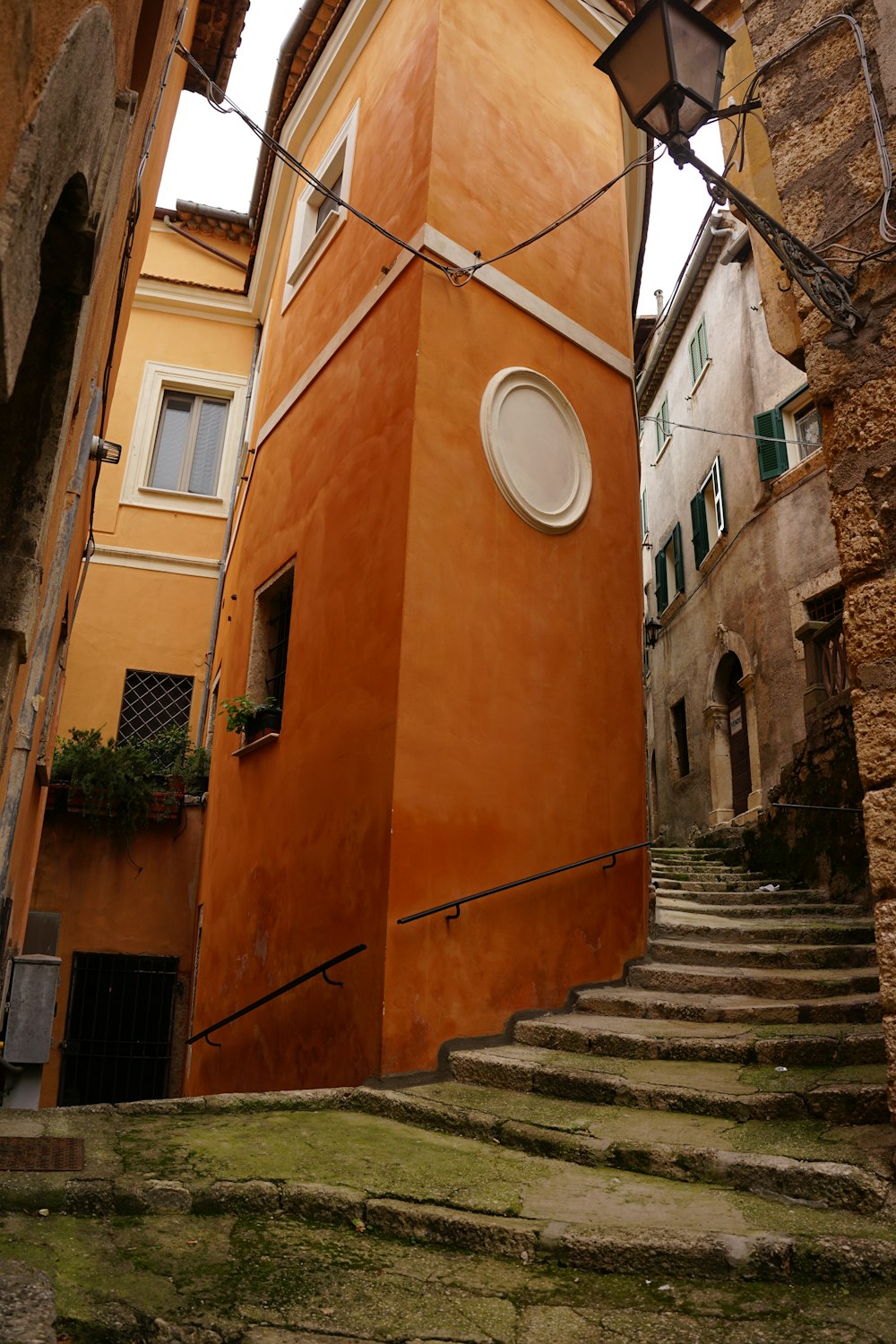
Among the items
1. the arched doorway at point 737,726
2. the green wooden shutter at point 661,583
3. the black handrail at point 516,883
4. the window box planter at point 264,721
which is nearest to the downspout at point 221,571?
the window box planter at point 264,721

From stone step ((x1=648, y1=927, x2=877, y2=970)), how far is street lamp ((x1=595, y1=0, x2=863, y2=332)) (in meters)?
4.38

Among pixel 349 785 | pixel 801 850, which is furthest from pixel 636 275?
pixel 349 785

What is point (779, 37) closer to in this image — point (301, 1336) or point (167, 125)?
point (167, 125)

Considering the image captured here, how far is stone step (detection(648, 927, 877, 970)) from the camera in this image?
629 centimetres

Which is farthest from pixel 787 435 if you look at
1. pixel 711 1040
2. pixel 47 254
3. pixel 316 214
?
pixel 47 254

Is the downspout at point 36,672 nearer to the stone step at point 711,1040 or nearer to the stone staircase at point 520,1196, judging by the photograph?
the stone staircase at point 520,1196

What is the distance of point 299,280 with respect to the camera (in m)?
9.30

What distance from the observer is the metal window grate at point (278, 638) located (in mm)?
8156

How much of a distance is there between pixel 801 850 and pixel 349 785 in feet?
18.5

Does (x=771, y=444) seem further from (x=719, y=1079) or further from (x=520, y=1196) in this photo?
(x=520, y=1196)

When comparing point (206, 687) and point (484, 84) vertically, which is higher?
point (484, 84)

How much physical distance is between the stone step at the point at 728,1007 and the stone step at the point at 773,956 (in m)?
0.64

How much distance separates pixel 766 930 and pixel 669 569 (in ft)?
44.3

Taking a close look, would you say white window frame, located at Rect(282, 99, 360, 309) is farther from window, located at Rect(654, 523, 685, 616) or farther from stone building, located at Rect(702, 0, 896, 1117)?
window, located at Rect(654, 523, 685, 616)
